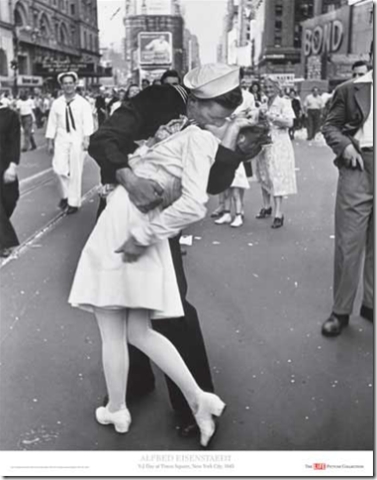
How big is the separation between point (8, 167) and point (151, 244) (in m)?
1.60

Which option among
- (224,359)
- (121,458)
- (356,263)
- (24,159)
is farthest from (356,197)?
(24,159)

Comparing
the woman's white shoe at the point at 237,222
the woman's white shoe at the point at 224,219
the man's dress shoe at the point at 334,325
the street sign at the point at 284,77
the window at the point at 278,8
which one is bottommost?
the man's dress shoe at the point at 334,325

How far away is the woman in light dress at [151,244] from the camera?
2.08 m

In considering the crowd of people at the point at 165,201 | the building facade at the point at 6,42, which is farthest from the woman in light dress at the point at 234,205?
the building facade at the point at 6,42

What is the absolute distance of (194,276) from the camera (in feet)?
11.4

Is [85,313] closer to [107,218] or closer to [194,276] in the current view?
[194,276]

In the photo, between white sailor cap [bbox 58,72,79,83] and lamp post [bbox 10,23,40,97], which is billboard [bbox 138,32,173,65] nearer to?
lamp post [bbox 10,23,40,97]

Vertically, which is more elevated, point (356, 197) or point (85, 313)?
point (356, 197)

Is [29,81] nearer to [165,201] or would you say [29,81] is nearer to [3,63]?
[3,63]

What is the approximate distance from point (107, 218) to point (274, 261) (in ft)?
6.13

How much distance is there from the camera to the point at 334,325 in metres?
3.15

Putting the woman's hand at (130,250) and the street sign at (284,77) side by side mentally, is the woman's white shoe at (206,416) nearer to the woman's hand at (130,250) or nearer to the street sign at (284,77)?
the woman's hand at (130,250)

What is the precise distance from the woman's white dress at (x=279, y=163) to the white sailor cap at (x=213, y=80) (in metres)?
1.53

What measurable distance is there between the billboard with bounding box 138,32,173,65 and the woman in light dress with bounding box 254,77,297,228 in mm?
902
